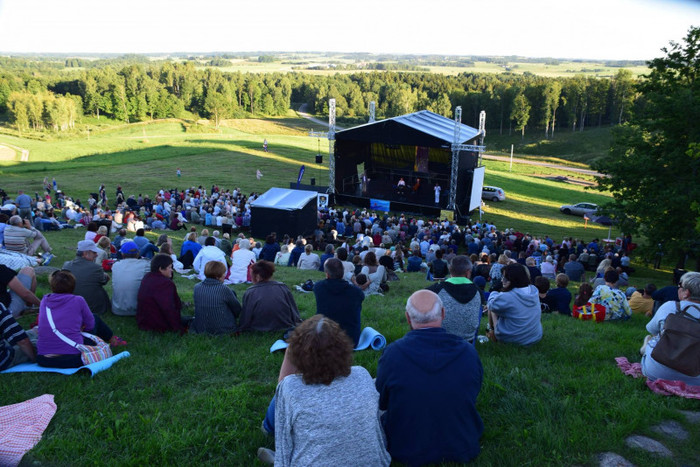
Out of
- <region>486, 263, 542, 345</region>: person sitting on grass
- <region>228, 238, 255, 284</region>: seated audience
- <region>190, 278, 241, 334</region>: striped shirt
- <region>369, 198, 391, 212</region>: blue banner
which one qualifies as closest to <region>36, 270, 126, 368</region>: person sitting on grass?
<region>190, 278, 241, 334</region>: striped shirt

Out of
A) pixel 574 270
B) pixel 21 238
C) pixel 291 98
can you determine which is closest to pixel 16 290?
pixel 21 238

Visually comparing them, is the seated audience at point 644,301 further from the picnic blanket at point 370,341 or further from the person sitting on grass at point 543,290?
the picnic blanket at point 370,341

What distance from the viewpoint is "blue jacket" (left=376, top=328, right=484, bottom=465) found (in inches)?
124

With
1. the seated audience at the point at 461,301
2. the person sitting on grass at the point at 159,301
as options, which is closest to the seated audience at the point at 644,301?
the seated audience at the point at 461,301

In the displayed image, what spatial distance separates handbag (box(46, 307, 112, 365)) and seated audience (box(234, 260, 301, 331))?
152 cm

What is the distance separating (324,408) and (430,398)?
2.36 ft

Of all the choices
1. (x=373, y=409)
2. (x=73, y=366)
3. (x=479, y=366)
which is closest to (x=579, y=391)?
(x=479, y=366)

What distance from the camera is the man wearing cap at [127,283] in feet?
20.9

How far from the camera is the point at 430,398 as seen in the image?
3125 millimetres

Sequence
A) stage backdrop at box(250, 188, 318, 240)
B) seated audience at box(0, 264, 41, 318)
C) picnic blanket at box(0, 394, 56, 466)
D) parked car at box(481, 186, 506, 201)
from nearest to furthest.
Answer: picnic blanket at box(0, 394, 56, 466), seated audience at box(0, 264, 41, 318), stage backdrop at box(250, 188, 318, 240), parked car at box(481, 186, 506, 201)

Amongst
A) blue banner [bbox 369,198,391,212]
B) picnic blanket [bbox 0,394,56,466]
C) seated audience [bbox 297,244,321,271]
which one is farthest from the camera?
blue banner [bbox 369,198,391,212]

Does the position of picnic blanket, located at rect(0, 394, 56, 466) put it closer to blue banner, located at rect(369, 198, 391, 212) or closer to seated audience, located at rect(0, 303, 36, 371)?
seated audience, located at rect(0, 303, 36, 371)

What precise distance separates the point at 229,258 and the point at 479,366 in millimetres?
9808

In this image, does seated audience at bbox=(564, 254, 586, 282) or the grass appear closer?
the grass
